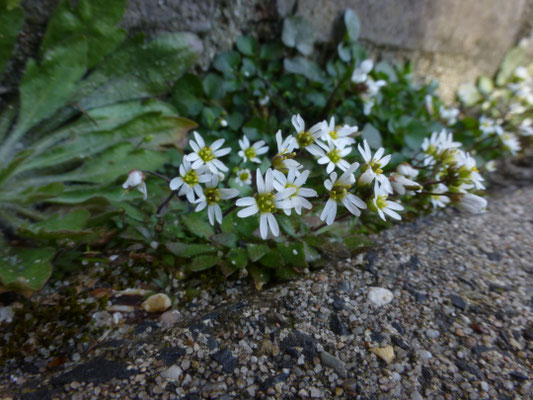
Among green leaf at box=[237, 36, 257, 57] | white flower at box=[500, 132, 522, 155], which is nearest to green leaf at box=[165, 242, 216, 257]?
green leaf at box=[237, 36, 257, 57]

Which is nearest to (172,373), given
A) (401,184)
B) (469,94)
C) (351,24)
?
(401,184)

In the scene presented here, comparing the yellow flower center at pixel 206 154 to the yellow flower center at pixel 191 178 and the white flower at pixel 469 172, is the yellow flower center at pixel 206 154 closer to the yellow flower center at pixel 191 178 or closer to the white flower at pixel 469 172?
the yellow flower center at pixel 191 178

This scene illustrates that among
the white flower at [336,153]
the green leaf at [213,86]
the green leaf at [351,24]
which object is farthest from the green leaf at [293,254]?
the green leaf at [351,24]

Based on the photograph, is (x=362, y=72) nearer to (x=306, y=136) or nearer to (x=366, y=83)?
(x=366, y=83)

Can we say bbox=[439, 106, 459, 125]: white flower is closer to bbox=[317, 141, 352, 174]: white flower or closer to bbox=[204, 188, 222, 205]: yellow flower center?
bbox=[317, 141, 352, 174]: white flower

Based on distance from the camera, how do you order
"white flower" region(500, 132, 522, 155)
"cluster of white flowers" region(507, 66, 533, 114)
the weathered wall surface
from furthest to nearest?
"cluster of white flowers" region(507, 66, 533, 114), "white flower" region(500, 132, 522, 155), the weathered wall surface

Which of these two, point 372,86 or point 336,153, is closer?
point 336,153

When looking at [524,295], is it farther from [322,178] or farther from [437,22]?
[437,22]
